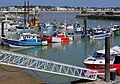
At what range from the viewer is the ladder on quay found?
727 inches

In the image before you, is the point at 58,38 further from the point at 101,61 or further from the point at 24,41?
the point at 101,61

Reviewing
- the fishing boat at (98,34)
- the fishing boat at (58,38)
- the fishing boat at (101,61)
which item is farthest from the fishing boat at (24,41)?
the fishing boat at (101,61)

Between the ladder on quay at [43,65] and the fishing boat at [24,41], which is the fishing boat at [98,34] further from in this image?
the ladder on quay at [43,65]

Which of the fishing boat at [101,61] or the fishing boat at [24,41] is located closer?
the fishing boat at [101,61]

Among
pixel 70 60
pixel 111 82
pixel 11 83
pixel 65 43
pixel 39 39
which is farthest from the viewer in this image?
pixel 65 43

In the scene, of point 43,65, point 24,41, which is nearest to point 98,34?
point 24,41

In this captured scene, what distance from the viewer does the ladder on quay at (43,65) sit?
18.5 m

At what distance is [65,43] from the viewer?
152 feet

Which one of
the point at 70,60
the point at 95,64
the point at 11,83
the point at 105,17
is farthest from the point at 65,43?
the point at 105,17

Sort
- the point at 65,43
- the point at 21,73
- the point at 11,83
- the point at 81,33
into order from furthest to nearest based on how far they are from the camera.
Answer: the point at 81,33
the point at 65,43
the point at 21,73
the point at 11,83

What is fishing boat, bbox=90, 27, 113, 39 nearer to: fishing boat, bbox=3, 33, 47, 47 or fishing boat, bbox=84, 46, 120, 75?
fishing boat, bbox=3, 33, 47, 47

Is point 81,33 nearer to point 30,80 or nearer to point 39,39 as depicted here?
point 39,39

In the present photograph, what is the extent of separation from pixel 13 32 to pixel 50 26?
12.0 meters

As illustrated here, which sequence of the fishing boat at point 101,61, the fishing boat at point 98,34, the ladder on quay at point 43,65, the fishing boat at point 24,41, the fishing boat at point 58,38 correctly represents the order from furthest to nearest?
1. the fishing boat at point 98,34
2. the fishing boat at point 58,38
3. the fishing boat at point 24,41
4. the fishing boat at point 101,61
5. the ladder on quay at point 43,65
